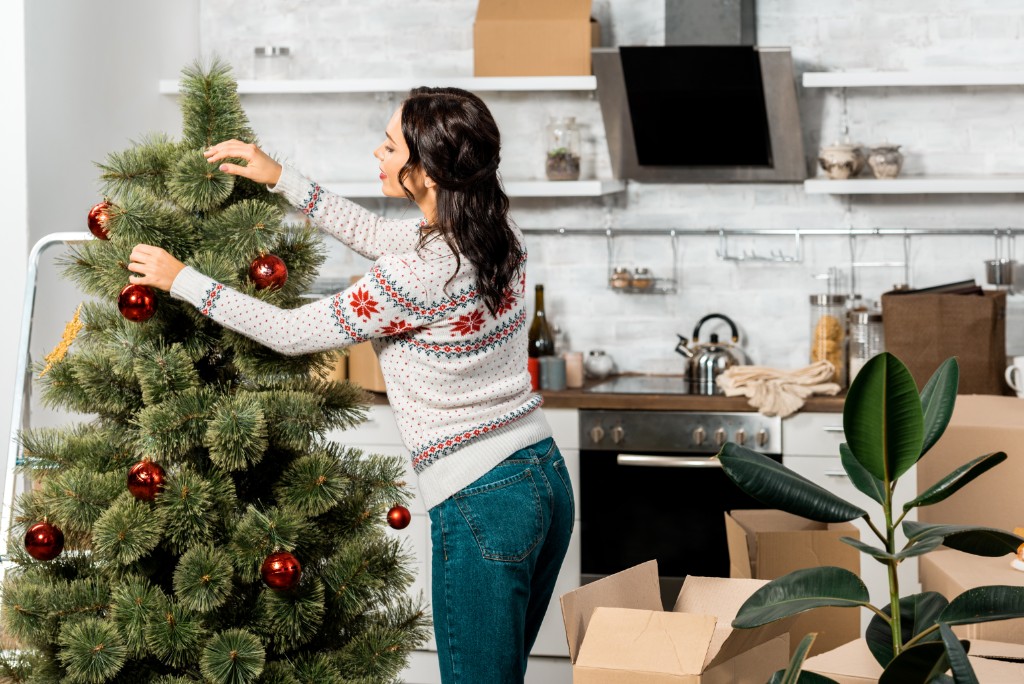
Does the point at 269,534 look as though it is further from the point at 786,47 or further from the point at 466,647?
the point at 786,47

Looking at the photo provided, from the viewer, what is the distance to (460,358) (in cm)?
176

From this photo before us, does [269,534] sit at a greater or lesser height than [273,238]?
lesser

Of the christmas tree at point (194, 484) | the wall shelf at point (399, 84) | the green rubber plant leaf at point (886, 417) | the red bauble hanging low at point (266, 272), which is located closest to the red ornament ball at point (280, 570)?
the christmas tree at point (194, 484)

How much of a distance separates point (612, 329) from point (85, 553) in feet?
8.35

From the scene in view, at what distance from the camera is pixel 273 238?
67.1 inches

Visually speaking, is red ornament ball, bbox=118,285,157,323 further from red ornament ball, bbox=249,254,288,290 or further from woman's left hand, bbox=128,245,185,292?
red ornament ball, bbox=249,254,288,290

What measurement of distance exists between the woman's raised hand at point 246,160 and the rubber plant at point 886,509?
0.85 m

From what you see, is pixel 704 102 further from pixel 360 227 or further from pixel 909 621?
pixel 909 621

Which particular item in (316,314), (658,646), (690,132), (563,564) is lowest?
(563,564)

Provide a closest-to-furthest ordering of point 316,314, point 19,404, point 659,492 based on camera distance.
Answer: point 316,314 → point 19,404 → point 659,492

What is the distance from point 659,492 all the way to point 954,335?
0.96 metres

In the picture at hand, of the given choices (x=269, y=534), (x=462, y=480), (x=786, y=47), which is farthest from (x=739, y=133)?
(x=269, y=534)

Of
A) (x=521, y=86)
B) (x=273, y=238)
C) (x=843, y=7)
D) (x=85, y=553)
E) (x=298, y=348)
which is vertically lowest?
(x=85, y=553)

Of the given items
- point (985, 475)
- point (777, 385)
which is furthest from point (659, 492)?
point (985, 475)
